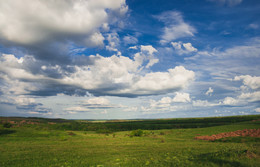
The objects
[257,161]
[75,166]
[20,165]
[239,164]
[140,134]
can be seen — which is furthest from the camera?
[140,134]

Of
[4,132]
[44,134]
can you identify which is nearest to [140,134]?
[44,134]

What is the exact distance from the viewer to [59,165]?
A: 1977cm

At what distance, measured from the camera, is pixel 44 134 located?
6225cm

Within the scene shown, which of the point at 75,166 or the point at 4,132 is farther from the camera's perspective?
the point at 4,132

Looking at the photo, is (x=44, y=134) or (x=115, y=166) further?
(x=44, y=134)

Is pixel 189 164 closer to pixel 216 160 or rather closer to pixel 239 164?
pixel 216 160

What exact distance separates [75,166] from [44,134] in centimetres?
5099

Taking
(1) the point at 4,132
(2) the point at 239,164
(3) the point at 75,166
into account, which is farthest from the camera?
(1) the point at 4,132

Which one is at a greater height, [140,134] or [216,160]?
[216,160]

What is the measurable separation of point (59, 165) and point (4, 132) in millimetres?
56249

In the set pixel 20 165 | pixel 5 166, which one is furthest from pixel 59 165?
pixel 5 166

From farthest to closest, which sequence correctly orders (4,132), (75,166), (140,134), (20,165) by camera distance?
(140,134) < (4,132) < (20,165) < (75,166)

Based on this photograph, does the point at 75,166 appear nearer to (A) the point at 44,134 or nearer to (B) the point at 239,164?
(B) the point at 239,164

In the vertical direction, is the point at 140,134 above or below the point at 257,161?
below
